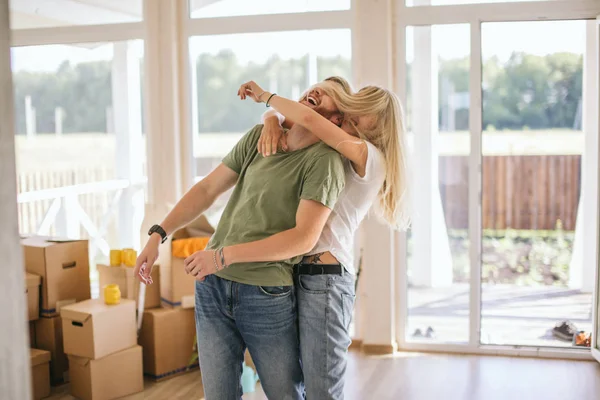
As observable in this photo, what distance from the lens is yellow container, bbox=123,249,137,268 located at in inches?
156

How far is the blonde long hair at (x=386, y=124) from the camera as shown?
194 cm

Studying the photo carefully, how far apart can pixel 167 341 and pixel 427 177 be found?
1.89m

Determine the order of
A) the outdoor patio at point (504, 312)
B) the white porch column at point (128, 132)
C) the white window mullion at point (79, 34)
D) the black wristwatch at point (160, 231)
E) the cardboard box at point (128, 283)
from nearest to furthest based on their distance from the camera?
the black wristwatch at point (160, 231) → the cardboard box at point (128, 283) → the outdoor patio at point (504, 312) → the white window mullion at point (79, 34) → the white porch column at point (128, 132)

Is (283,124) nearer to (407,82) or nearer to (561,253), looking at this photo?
(407,82)

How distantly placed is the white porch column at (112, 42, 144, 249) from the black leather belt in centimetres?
316

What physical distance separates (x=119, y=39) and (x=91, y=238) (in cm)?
147

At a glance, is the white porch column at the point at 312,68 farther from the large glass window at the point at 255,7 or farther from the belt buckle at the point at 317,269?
the belt buckle at the point at 317,269

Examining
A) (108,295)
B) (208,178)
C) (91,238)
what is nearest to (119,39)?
(91,238)

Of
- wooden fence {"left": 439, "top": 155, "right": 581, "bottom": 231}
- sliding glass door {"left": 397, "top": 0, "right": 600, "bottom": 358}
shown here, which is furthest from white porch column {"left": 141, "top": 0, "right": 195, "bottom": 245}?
wooden fence {"left": 439, "top": 155, "right": 581, "bottom": 231}

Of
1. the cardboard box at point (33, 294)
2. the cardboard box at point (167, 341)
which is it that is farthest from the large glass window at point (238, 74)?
the cardboard box at point (33, 294)

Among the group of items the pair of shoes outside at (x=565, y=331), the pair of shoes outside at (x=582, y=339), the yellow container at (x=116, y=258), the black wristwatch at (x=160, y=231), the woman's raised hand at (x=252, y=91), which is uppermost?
the woman's raised hand at (x=252, y=91)

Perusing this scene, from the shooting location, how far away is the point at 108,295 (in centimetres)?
372

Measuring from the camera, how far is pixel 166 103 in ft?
15.0

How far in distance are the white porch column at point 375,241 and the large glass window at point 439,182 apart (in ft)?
0.60
